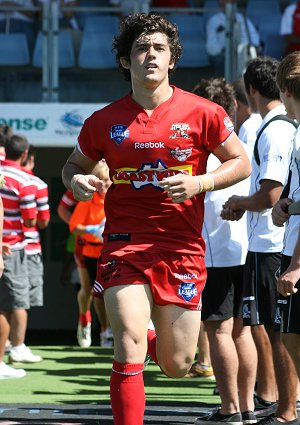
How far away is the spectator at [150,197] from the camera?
16.3ft

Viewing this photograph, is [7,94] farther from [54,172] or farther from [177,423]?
[177,423]

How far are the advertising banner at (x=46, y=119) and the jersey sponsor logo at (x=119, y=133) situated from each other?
6.68 meters

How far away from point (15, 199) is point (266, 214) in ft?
10.5

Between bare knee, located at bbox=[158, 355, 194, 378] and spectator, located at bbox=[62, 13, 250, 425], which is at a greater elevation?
spectator, located at bbox=[62, 13, 250, 425]

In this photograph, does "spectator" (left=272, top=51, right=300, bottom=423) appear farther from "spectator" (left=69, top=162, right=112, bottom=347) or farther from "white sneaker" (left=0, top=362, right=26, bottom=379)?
"spectator" (left=69, top=162, right=112, bottom=347)

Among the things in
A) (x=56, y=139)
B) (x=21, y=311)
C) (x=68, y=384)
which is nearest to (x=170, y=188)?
(x=68, y=384)

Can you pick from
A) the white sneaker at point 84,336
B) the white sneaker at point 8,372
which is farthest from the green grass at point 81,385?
the white sneaker at point 84,336

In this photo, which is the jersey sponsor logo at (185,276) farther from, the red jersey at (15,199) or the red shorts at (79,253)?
the red shorts at (79,253)

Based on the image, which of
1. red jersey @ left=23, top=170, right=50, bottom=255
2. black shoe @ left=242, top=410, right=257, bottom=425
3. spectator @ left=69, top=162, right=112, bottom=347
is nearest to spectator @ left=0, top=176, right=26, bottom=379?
red jersey @ left=23, top=170, right=50, bottom=255

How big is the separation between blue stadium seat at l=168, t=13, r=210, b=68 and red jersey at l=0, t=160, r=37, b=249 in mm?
4589

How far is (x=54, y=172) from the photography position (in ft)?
49.9

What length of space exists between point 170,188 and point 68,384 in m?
4.05

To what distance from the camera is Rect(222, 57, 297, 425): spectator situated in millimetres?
5953

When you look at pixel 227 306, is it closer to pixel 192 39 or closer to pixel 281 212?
pixel 281 212
